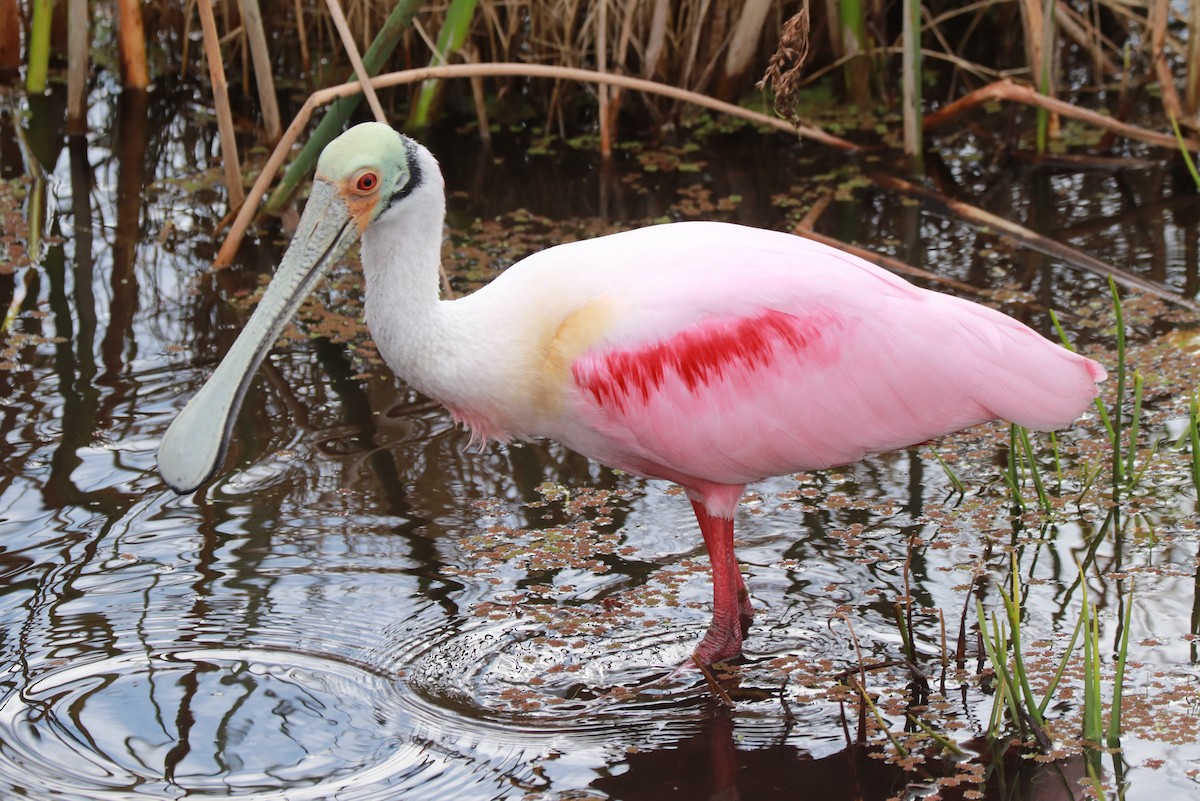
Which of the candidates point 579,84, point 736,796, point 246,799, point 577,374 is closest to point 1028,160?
point 579,84

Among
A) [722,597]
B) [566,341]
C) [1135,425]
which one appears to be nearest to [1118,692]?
[722,597]

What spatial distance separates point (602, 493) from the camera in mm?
4906

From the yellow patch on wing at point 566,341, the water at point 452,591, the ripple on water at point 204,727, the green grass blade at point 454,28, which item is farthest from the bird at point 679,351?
the green grass blade at point 454,28

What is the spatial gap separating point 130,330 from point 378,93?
2.47 m

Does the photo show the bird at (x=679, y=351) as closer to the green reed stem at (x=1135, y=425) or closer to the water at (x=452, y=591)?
the green reed stem at (x=1135, y=425)

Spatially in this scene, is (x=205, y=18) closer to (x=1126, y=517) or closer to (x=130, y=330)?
(x=130, y=330)

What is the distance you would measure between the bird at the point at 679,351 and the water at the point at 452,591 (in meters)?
0.32

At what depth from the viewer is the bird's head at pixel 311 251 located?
374cm

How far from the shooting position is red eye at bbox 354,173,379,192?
3.74m

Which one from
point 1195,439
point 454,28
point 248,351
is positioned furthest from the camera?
point 454,28

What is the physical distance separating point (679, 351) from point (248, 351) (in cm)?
106

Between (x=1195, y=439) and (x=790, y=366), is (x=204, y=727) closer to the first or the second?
(x=790, y=366)

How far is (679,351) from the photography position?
399cm

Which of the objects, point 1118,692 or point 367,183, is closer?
point 1118,692
